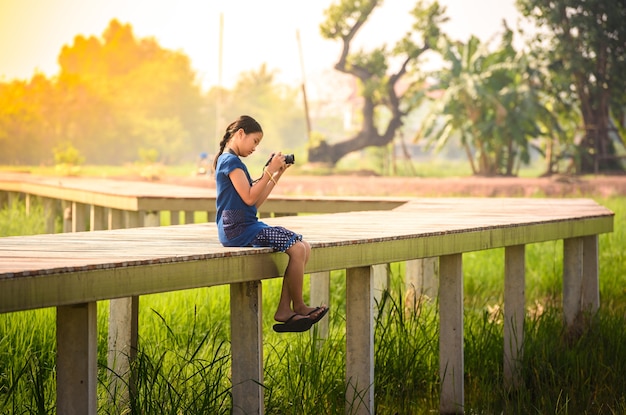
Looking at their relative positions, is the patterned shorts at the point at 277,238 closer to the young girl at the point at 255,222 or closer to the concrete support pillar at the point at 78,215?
the young girl at the point at 255,222

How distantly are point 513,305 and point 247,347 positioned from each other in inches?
81.6

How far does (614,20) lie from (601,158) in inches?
88.7

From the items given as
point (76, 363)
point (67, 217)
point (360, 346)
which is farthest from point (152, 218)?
point (76, 363)

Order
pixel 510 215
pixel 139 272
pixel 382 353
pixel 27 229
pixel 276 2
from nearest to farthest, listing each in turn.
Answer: pixel 139 272, pixel 382 353, pixel 510 215, pixel 27 229, pixel 276 2

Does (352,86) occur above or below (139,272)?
above

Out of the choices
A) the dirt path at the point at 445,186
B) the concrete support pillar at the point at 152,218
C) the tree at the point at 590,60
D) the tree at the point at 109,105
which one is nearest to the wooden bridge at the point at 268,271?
the concrete support pillar at the point at 152,218

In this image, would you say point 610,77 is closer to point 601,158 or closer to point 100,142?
point 601,158

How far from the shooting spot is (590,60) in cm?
1733

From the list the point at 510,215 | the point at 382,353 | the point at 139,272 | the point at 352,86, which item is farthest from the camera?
the point at 352,86

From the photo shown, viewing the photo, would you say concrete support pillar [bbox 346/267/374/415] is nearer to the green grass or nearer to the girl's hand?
the green grass

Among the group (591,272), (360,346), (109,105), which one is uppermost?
(109,105)

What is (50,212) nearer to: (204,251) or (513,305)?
(513,305)

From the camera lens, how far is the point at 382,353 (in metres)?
4.65

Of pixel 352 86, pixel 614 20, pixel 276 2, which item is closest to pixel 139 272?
pixel 614 20
